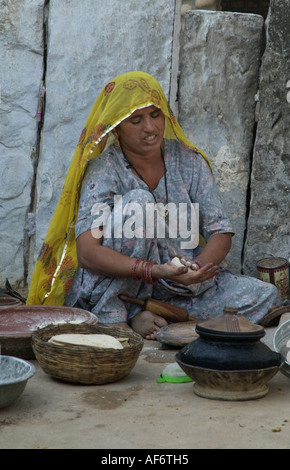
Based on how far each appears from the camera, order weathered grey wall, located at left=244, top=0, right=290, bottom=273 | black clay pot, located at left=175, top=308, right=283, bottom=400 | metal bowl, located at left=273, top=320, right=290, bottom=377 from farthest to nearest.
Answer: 1. weathered grey wall, located at left=244, top=0, right=290, bottom=273
2. metal bowl, located at left=273, top=320, right=290, bottom=377
3. black clay pot, located at left=175, top=308, right=283, bottom=400

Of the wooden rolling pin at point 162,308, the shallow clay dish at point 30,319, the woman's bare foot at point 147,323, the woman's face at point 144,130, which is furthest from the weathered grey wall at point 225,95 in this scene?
the shallow clay dish at point 30,319

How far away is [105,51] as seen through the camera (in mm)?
4453

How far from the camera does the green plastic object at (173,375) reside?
2.92 metres

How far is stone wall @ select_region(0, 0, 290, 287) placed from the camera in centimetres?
442

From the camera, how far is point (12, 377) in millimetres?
2670

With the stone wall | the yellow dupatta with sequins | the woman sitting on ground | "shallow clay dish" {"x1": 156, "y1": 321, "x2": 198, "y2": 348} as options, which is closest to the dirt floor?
"shallow clay dish" {"x1": 156, "y1": 321, "x2": 198, "y2": 348}

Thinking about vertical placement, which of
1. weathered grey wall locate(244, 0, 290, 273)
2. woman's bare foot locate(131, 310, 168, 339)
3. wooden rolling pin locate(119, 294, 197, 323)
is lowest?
woman's bare foot locate(131, 310, 168, 339)

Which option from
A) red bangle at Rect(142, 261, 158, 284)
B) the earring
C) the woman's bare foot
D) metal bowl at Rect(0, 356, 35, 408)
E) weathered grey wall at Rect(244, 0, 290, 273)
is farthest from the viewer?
weathered grey wall at Rect(244, 0, 290, 273)

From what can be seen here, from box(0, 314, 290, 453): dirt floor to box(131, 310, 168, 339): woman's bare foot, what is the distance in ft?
2.27

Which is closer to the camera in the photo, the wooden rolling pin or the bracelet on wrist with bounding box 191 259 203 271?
the bracelet on wrist with bounding box 191 259 203 271

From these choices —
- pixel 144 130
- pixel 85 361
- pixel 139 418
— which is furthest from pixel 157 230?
pixel 139 418

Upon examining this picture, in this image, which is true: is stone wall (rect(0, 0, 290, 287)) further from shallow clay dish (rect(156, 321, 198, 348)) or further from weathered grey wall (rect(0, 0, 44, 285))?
shallow clay dish (rect(156, 321, 198, 348))

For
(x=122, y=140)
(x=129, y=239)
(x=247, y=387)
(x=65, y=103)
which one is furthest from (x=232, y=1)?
(x=247, y=387)

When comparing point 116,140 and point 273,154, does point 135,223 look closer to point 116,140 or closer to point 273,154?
point 116,140
